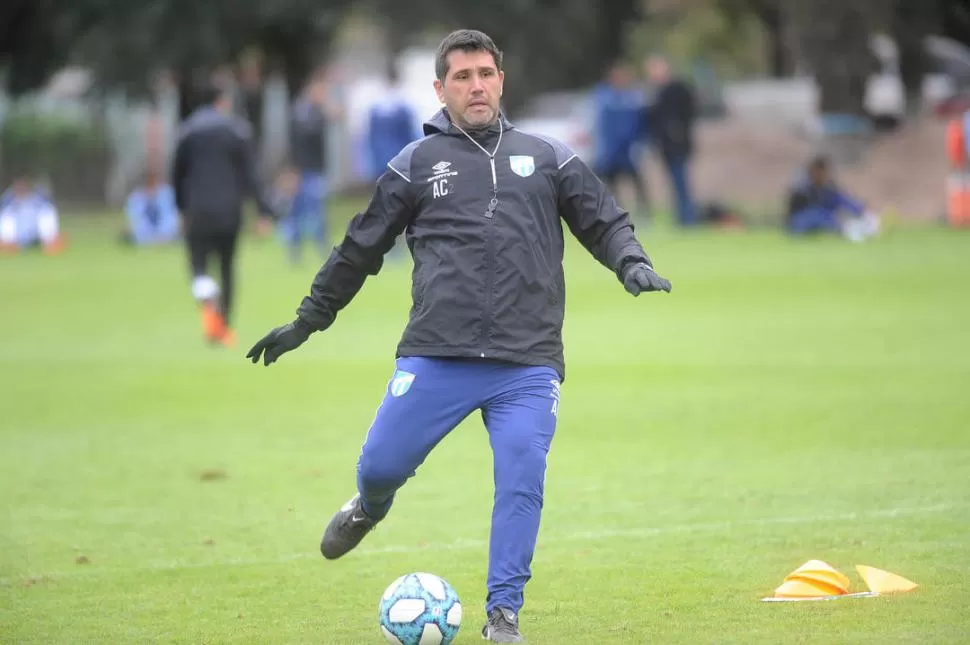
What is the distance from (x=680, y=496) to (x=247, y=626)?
3.28 m

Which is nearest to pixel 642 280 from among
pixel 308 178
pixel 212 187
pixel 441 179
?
pixel 441 179

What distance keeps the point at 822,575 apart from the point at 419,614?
184 centimetres

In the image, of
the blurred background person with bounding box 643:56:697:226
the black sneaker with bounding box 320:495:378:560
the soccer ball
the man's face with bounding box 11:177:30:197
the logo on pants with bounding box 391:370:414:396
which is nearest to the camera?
the soccer ball

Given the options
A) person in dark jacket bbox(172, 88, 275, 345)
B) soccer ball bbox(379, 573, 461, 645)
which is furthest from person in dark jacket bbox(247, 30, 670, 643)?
person in dark jacket bbox(172, 88, 275, 345)

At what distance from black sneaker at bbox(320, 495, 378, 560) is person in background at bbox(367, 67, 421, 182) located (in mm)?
17798

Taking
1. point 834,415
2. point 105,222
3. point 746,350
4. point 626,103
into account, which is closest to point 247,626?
point 834,415

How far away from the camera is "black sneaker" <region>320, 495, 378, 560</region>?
7.05 meters

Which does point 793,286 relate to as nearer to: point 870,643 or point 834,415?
point 834,415

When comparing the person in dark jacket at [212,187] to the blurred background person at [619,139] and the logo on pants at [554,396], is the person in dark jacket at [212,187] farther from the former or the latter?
the blurred background person at [619,139]

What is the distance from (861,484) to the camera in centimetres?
952

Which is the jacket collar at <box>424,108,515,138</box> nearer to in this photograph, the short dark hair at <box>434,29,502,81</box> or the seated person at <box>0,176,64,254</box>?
the short dark hair at <box>434,29,502,81</box>

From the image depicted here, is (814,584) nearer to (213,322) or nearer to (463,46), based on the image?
(463,46)

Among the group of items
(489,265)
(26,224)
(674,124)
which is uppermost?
(674,124)

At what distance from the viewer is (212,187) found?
16.5 m
